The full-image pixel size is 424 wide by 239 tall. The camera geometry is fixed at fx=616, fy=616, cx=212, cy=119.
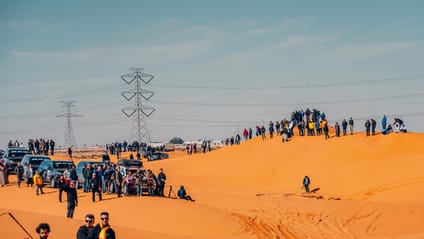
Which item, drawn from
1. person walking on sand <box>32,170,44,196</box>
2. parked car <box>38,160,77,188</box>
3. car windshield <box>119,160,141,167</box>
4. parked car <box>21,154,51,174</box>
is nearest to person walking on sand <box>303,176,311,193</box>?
car windshield <box>119,160,141,167</box>

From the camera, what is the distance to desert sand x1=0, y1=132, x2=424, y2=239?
23094 mm

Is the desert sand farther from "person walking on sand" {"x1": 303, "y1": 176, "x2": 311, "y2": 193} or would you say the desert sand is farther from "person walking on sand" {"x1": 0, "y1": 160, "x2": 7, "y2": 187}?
"person walking on sand" {"x1": 0, "y1": 160, "x2": 7, "y2": 187}

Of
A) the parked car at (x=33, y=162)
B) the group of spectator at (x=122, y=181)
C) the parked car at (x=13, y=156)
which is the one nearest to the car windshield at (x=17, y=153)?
the parked car at (x=13, y=156)

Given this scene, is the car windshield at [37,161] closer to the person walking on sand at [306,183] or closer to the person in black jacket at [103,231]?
the person walking on sand at [306,183]

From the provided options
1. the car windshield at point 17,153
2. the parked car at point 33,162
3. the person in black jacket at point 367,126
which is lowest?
the parked car at point 33,162

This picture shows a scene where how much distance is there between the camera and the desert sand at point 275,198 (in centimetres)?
2309

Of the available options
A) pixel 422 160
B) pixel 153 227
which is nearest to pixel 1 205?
pixel 153 227

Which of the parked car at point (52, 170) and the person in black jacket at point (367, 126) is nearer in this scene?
the parked car at point (52, 170)

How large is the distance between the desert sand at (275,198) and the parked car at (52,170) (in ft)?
4.27

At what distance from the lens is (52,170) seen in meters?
34.8

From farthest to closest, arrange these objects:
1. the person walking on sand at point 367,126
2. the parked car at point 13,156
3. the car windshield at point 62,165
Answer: the person walking on sand at point 367,126 < the parked car at point 13,156 < the car windshield at point 62,165

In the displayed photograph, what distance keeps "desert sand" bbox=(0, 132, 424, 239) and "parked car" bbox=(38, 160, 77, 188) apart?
1.30 meters

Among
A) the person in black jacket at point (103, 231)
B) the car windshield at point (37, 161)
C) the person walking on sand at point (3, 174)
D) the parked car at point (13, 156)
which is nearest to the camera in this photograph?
the person in black jacket at point (103, 231)

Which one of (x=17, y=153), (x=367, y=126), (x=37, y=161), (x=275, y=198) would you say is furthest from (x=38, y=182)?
(x=367, y=126)
